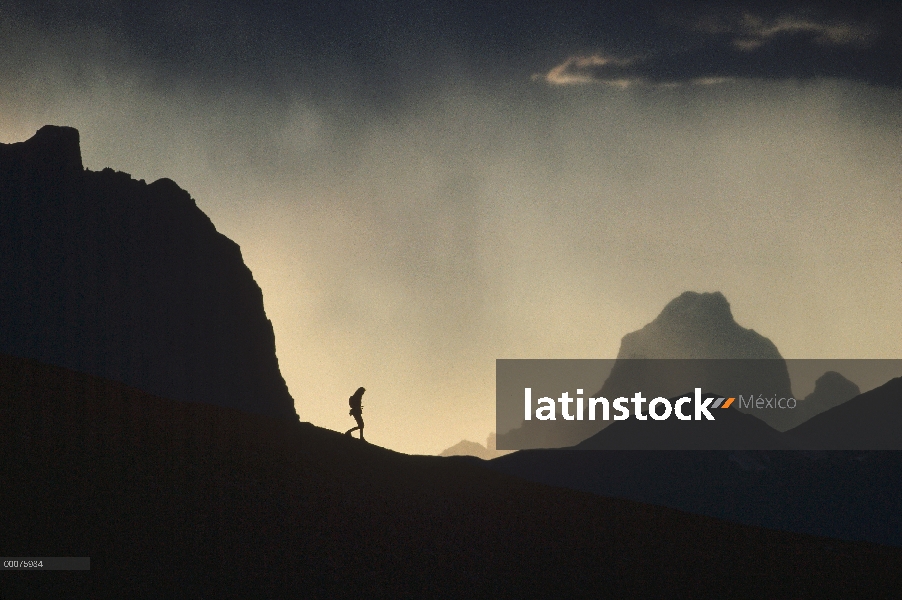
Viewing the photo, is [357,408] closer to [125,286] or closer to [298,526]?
[298,526]

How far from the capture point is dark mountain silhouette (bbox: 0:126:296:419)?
394ft

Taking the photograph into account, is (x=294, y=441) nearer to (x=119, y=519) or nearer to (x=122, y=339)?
(x=119, y=519)

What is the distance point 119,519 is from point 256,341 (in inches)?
5544

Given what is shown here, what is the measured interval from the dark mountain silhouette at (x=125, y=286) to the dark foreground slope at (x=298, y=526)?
101m

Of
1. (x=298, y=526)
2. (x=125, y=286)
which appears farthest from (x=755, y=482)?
(x=298, y=526)

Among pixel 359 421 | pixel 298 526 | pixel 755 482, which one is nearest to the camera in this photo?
pixel 298 526

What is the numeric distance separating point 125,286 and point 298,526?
128991 millimetres

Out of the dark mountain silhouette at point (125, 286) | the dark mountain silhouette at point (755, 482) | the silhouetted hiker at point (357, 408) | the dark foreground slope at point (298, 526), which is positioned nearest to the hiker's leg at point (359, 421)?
the silhouetted hiker at point (357, 408)

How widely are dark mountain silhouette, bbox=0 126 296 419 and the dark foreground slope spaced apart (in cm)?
10145

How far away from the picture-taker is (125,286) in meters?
136

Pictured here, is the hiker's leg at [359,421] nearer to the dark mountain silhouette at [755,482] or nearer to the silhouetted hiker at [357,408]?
the silhouetted hiker at [357,408]

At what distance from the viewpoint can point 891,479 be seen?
15125 cm

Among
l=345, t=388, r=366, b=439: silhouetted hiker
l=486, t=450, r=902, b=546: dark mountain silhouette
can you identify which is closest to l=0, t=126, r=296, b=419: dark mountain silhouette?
l=486, t=450, r=902, b=546: dark mountain silhouette

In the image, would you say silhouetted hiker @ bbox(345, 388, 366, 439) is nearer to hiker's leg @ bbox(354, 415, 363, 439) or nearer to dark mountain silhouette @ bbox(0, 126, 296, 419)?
hiker's leg @ bbox(354, 415, 363, 439)
